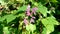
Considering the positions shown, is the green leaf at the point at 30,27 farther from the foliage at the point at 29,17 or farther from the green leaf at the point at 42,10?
the green leaf at the point at 42,10

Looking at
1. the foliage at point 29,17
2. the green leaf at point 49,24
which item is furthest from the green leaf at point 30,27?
the green leaf at point 49,24

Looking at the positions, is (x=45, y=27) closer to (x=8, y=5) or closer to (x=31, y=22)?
(x=31, y=22)

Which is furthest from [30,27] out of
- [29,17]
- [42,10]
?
[42,10]

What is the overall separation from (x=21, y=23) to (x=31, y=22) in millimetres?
121

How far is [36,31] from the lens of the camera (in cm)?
182

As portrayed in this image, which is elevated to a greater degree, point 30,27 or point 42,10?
point 42,10

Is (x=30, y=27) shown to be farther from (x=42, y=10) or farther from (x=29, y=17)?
(x=42, y=10)

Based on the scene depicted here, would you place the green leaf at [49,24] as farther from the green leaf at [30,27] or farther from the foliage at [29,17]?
the green leaf at [30,27]

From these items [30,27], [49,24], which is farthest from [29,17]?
[49,24]

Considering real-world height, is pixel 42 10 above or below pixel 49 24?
above

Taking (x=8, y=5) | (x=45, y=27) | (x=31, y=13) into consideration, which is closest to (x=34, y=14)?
(x=31, y=13)

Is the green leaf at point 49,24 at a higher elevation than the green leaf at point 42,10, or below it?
below

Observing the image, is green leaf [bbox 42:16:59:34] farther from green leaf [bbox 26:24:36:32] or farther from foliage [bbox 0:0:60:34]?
green leaf [bbox 26:24:36:32]

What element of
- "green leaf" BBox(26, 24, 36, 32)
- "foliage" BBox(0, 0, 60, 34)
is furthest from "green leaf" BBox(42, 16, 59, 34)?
"green leaf" BBox(26, 24, 36, 32)
